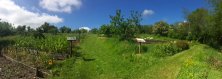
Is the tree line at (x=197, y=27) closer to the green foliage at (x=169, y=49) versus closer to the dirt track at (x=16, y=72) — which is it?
the green foliage at (x=169, y=49)

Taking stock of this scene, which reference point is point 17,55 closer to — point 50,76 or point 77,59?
point 77,59

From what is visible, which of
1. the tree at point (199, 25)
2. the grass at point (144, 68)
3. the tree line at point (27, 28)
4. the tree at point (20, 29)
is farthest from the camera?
the tree at point (20, 29)

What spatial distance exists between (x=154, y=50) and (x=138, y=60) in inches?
159

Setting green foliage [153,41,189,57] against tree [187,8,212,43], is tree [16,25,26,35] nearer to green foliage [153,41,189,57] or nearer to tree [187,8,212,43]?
tree [187,8,212,43]

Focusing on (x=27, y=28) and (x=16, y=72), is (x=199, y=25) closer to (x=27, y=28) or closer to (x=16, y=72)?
(x=16, y=72)

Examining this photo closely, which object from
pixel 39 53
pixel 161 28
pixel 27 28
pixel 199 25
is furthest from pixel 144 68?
pixel 27 28

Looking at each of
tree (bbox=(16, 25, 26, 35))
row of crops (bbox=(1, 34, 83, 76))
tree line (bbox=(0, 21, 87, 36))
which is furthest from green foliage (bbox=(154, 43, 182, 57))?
tree (bbox=(16, 25, 26, 35))

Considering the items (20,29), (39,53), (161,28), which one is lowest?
(39,53)

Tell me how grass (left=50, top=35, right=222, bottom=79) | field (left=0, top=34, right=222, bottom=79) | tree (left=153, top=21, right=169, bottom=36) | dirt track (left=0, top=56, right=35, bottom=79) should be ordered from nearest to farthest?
grass (left=50, top=35, right=222, bottom=79), field (left=0, top=34, right=222, bottom=79), dirt track (left=0, top=56, right=35, bottom=79), tree (left=153, top=21, right=169, bottom=36)

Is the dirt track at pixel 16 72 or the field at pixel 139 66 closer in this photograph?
the field at pixel 139 66

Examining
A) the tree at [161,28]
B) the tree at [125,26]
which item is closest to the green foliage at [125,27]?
the tree at [125,26]

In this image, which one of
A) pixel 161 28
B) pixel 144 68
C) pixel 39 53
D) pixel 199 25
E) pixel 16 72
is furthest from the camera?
pixel 161 28

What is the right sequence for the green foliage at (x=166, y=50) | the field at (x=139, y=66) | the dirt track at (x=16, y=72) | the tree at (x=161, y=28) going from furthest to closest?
the tree at (x=161, y=28) < the green foliage at (x=166, y=50) < the dirt track at (x=16, y=72) < the field at (x=139, y=66)

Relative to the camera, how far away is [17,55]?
30141 mm
